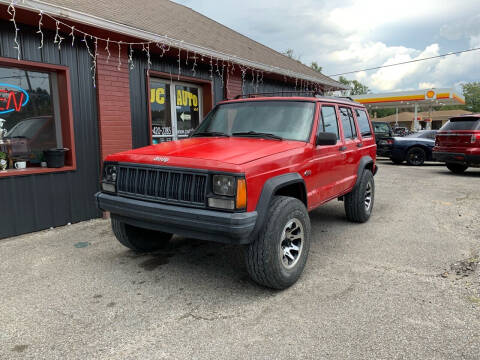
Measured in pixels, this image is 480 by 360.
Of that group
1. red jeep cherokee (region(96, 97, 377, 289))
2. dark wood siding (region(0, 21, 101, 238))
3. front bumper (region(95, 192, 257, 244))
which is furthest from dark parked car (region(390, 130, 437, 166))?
front bumper (region(95, 192, 257, 244))

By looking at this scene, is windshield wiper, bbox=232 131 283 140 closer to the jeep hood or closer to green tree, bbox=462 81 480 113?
the jeep hood

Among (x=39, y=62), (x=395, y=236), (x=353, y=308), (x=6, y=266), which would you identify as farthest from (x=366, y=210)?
(x=39, y=62)

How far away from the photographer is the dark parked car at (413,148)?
14531mm

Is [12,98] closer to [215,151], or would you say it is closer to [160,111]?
[160,111]

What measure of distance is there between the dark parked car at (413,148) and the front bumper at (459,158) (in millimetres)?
3091

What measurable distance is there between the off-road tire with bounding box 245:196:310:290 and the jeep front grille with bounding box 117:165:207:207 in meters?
0.63

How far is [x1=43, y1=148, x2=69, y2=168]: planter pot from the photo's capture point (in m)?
5.74

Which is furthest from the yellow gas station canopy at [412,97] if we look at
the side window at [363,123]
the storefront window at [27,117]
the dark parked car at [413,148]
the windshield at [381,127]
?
the storefront window at [27,117]

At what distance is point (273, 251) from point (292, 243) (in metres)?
0.53

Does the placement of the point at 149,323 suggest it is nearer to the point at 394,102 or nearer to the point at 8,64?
the point at 8,64

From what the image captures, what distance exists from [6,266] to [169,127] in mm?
4614

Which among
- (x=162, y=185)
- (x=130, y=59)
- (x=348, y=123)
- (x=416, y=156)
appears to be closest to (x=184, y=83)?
(x=130, y=59)

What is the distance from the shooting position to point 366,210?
601 centimetres

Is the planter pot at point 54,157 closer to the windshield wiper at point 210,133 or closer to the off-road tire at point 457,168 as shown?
the windshield wiper at point 210,133
